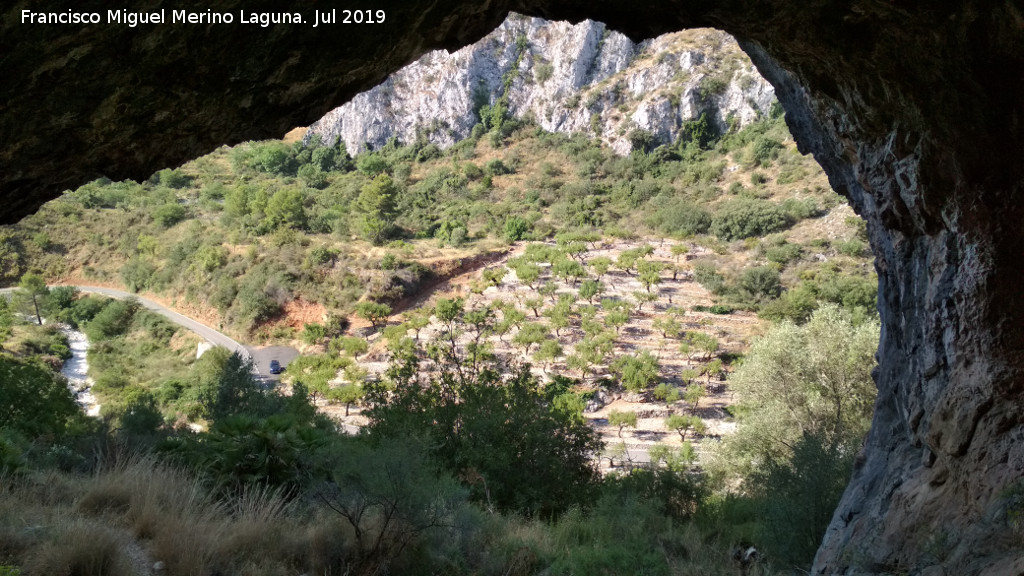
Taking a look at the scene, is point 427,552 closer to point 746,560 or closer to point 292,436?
point 292,436

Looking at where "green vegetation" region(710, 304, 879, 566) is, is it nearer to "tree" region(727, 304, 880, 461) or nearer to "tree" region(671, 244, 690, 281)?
"tree" region(727, 304, 880, 461)

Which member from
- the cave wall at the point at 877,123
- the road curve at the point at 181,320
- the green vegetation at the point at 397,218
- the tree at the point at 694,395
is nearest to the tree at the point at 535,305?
the green vegetation at the point at 397,218

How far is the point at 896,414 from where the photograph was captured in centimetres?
472

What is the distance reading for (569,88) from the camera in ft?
193

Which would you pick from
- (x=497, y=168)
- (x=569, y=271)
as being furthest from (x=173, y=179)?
(x=569, y=271)

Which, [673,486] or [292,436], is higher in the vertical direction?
[292,436]

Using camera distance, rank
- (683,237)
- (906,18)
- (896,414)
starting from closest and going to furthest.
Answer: (906,18), (896,414), (683,237)

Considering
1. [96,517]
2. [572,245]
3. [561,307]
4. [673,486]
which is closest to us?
[96,517]

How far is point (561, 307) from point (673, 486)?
49.0 ft

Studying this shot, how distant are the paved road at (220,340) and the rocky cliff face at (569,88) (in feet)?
80.5

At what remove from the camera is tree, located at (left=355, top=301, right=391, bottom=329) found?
89.9 ft

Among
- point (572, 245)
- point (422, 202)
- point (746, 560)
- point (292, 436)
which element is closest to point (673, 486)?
point (746, 560)

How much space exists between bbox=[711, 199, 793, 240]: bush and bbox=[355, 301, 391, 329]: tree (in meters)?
20.5

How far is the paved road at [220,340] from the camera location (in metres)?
25.2
